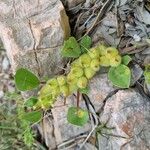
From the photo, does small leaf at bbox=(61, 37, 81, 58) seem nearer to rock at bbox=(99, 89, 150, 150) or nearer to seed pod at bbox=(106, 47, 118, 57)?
seed pod at bbox=(106, 47, 118, 57)

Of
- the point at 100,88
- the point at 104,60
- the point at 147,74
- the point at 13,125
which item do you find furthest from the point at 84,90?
the point at 13,125

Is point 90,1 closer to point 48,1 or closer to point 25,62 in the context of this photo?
point 48,1

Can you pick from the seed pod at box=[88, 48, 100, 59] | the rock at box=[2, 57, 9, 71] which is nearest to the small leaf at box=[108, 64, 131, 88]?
the seed pod at box=[88, 48, 100, 59]

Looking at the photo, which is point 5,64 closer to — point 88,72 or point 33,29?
point 33,29

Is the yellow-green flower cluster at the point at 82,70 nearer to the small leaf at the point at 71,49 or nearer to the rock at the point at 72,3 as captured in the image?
the small leaf at the point at 71,49

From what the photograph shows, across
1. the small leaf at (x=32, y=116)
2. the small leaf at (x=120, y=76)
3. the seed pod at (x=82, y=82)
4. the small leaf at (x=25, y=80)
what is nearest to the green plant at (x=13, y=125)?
the small leaf at (x=32, y=116)

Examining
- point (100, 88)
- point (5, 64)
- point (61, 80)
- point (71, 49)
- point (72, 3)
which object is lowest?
point (5, 64)

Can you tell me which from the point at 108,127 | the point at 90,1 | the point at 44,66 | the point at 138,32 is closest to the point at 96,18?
the point at 90,1
